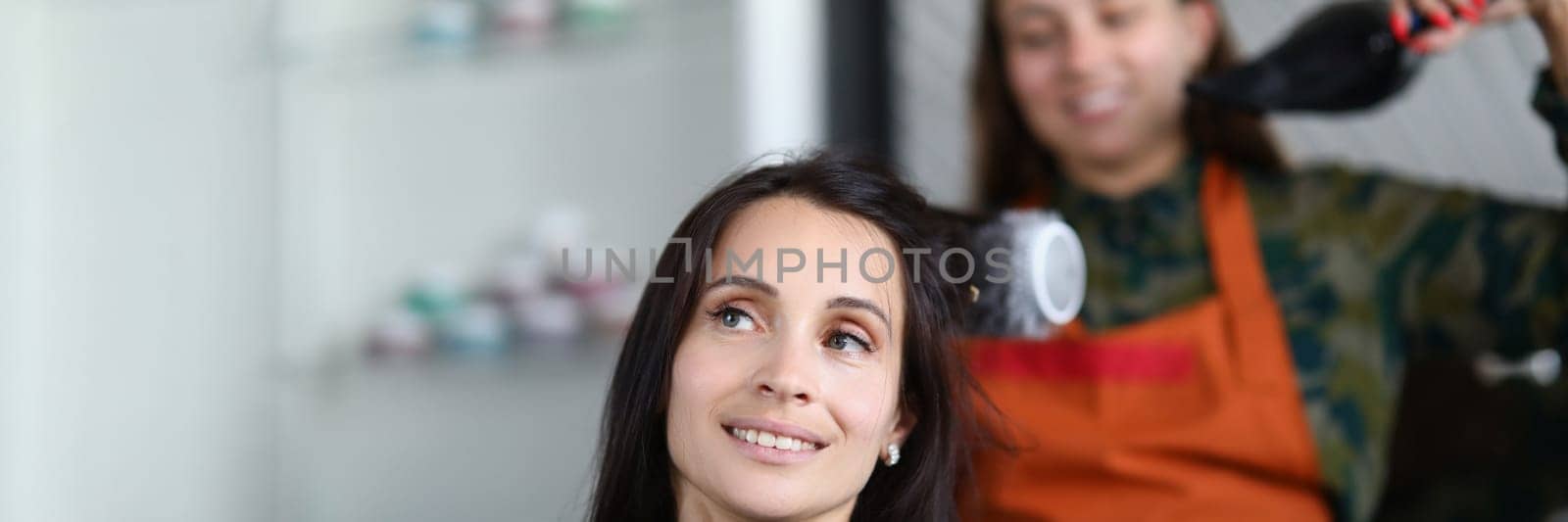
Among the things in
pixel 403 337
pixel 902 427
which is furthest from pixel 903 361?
pixel 403 337

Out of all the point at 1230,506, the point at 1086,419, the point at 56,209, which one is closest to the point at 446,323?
the point at 56,209

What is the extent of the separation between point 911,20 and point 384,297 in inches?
33.9

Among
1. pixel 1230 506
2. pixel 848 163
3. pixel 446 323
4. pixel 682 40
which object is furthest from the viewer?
pixel 446 323

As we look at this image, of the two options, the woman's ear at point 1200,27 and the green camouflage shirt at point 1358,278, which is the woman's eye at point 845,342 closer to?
the green camouflage shirt at point 1358,278

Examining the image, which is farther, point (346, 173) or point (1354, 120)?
point (346, 173)

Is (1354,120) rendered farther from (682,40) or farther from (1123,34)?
(682,40)

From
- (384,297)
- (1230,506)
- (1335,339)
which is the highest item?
(1335,339)

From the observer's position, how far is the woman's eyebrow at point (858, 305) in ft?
2.25

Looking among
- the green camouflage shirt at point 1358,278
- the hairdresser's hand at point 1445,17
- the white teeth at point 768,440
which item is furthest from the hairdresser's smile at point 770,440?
the hairdresser's hand at point 1445,17

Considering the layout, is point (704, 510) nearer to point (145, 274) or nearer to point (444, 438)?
point (444, 438)

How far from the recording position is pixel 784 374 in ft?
2.18

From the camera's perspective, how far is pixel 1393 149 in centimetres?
108

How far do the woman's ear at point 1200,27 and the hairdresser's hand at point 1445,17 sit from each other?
0.57 ft

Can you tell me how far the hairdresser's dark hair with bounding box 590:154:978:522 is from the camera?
0.72 meters
